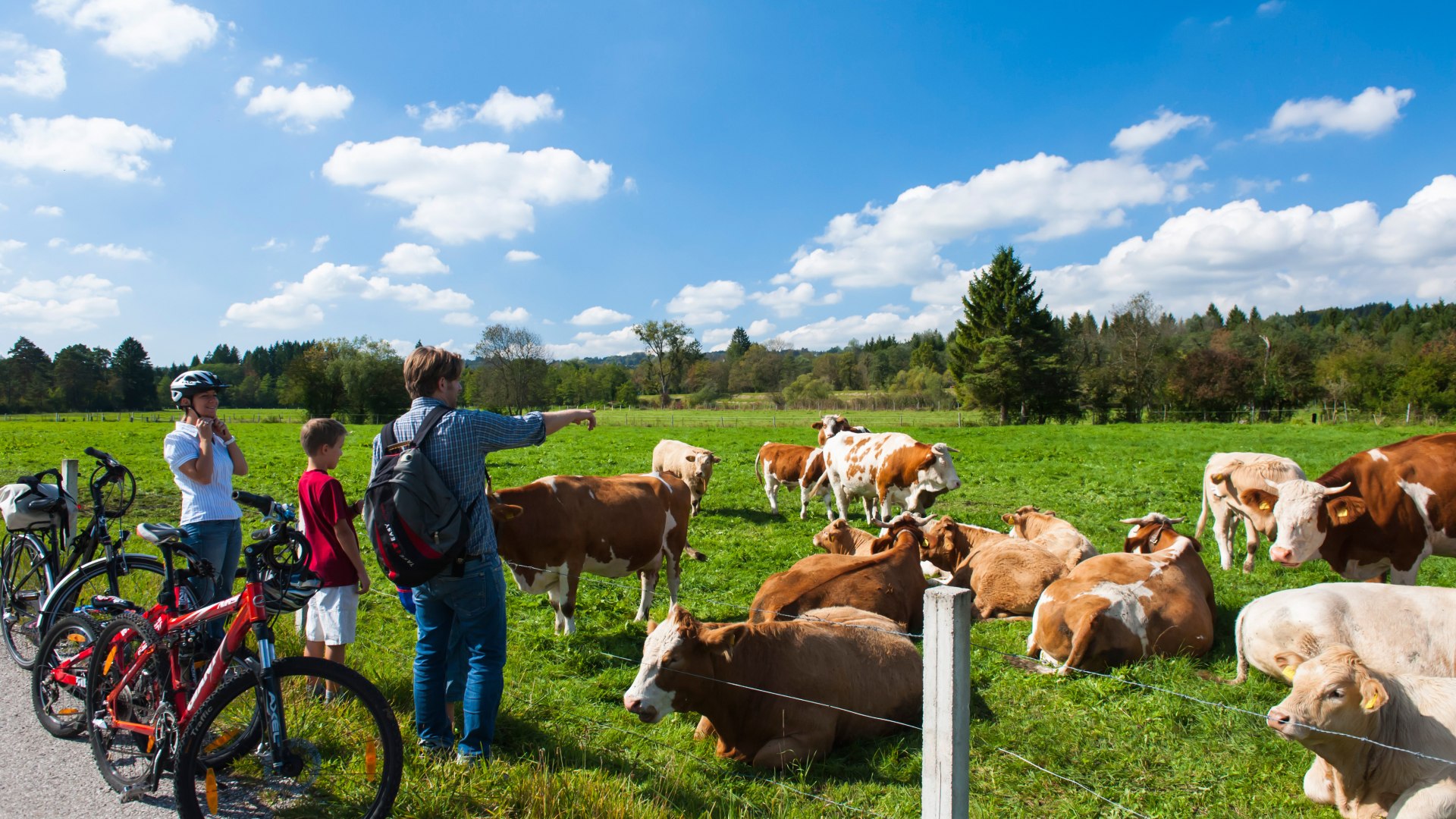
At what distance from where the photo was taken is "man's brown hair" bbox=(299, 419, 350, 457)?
189 inches

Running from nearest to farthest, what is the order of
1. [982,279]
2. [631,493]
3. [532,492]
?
[532,492] < [631,493] < [982,279]

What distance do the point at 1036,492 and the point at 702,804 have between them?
13692 millimetres

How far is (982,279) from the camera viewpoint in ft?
173

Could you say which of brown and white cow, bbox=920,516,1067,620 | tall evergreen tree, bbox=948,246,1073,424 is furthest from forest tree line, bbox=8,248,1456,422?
brown and white cow, bbox=920,516,1067,620

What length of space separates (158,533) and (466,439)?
1.78 meters

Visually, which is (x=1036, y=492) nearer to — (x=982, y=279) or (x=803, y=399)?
(x=982, y=279)

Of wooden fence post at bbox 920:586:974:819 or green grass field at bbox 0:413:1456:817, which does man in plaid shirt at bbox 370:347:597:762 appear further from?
wooden fence post at bbox 920:586:974:819

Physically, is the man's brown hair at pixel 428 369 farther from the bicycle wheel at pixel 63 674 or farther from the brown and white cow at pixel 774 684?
the bicycle wheel at pixel 63 674

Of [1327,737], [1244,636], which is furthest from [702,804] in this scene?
[1244,636]

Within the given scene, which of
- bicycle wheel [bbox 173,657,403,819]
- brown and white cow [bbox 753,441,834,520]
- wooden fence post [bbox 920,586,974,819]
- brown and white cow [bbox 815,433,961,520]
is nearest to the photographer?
wooden fence post [bbox 920,586,974,819]

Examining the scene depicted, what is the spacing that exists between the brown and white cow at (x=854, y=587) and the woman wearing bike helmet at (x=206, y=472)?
12.6ft

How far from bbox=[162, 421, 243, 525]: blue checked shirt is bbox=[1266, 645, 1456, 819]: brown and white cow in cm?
618

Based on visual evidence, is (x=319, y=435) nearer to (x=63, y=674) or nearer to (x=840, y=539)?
(x=63, y=674)

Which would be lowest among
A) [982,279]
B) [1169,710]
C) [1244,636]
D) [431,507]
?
[1169,710]
